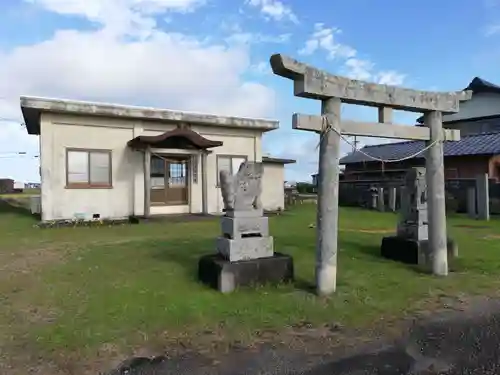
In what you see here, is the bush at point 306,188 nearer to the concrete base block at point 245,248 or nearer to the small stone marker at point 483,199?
the small stone marker at point 483,199

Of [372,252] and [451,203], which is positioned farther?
[451,203]

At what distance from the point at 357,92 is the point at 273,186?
1376cm

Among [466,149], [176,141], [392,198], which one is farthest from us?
[466,149]

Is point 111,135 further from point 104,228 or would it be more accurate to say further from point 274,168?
point 274,168

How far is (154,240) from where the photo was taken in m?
10.3

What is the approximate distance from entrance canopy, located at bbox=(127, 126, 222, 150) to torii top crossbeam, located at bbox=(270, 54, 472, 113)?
9.61 metres

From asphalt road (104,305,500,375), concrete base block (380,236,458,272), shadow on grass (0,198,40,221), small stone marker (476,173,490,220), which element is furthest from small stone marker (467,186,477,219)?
shadow on grass (0,198,40,221)

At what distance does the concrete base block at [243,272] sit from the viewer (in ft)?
18.6

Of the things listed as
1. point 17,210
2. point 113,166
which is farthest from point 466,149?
point 17,210

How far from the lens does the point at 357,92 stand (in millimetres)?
5926

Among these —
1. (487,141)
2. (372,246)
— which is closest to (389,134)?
(372,246)

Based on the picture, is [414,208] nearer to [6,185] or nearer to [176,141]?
[176,141]

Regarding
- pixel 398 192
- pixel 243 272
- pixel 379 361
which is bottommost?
pixel 379 361

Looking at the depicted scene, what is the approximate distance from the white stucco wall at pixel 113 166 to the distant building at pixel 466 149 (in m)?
7.91
